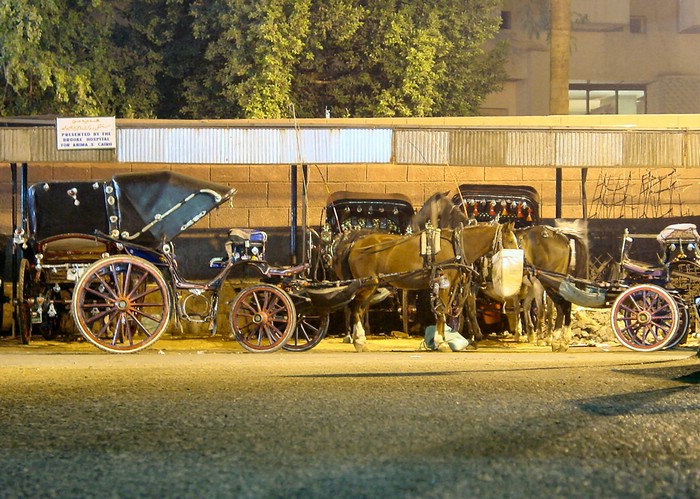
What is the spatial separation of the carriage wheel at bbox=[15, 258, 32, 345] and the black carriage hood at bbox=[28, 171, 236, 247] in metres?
0.70

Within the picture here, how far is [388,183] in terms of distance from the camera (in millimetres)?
17891

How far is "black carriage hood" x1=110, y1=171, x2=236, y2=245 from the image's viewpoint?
512 inches

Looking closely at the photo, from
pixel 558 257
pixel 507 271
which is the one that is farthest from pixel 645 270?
pixel 507 271

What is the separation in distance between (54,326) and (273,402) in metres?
8.58

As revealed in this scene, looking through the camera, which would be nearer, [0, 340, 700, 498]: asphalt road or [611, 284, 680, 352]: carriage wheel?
[0, 340, 700, 498]: asphalt road

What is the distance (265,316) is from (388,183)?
559 cm

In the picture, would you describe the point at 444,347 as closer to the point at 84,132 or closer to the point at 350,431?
the point at 84,132

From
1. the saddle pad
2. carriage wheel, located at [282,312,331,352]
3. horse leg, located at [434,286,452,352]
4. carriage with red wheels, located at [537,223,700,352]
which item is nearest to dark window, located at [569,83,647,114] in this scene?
carriage with red wheels, located at [537,223,700,352]

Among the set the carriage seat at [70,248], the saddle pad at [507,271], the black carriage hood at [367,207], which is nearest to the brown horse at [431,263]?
the saddle pad at [507,271]

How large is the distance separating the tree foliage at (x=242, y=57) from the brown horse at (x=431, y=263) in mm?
8381

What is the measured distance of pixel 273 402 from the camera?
24.5 feet

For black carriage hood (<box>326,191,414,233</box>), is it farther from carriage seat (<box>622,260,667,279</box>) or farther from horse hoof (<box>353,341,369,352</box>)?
carriage seat (<box>622,260,667,279</box>)

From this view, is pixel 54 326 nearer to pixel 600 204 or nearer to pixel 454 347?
pixel 454 347

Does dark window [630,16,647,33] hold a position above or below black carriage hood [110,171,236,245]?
above
